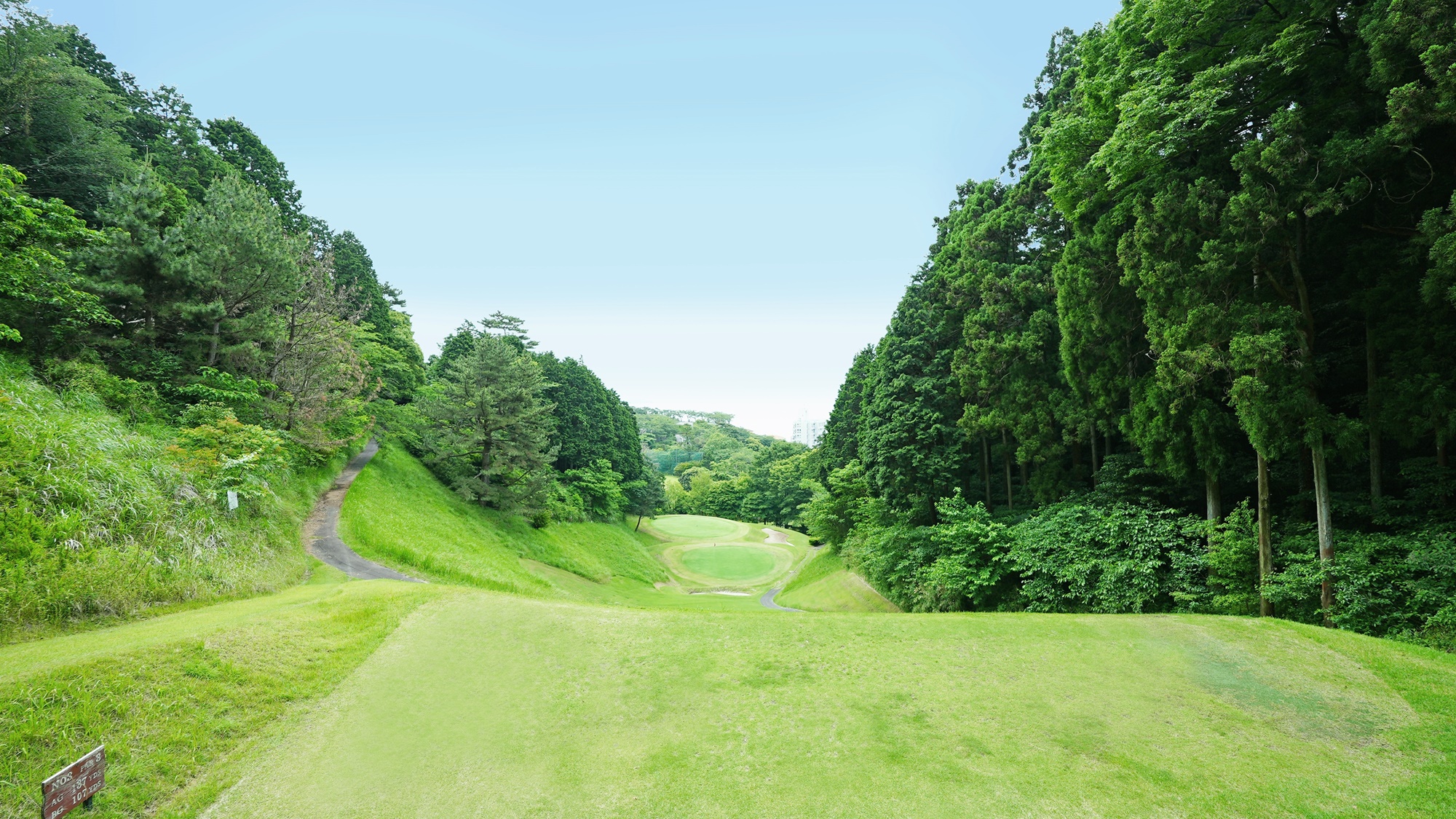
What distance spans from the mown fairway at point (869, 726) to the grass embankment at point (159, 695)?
451mm

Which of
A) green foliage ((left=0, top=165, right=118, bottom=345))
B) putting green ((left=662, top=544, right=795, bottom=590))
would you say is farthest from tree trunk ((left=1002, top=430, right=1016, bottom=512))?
green foliage ((left=0, top=165, right=118, bottom=345))

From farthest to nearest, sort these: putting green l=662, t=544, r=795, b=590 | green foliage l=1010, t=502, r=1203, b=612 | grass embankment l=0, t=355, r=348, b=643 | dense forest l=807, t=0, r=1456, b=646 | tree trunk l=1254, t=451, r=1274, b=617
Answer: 1. putting green l=662, t=544, r=795, b=590
2. green foliage l=1010, t=502, r=1203, b=612
3. tree trunk l=1254, t=451, r=1274, b=617
4. dense forest l=807, t=0, r=1456, b=646
5. grass embankment l=0, t=355, r=348, b=643

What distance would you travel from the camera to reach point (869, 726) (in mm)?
5926

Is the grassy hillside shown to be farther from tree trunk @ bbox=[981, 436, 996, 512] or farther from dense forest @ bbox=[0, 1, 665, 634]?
tree trunk @ bbox=[981, 436, 996, 512]

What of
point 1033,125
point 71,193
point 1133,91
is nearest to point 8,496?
point 71,193

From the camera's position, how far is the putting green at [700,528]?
44.0 metres

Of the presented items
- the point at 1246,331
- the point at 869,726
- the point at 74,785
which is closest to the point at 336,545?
the point at 74,785

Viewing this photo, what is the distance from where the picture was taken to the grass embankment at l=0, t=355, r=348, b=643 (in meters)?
6.40

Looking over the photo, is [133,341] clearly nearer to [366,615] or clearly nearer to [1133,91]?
[366,615]

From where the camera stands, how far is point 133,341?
1302 centimetres

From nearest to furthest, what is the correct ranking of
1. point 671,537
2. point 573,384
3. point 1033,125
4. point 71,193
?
1. point 71,193
2. point 1033,125
3. point 573,384
4. point 671,537

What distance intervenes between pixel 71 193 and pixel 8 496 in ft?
50.6

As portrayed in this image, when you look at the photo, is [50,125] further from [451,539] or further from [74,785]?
[74,785]

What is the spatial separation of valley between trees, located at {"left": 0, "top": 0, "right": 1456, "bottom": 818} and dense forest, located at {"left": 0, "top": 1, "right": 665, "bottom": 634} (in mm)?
107
